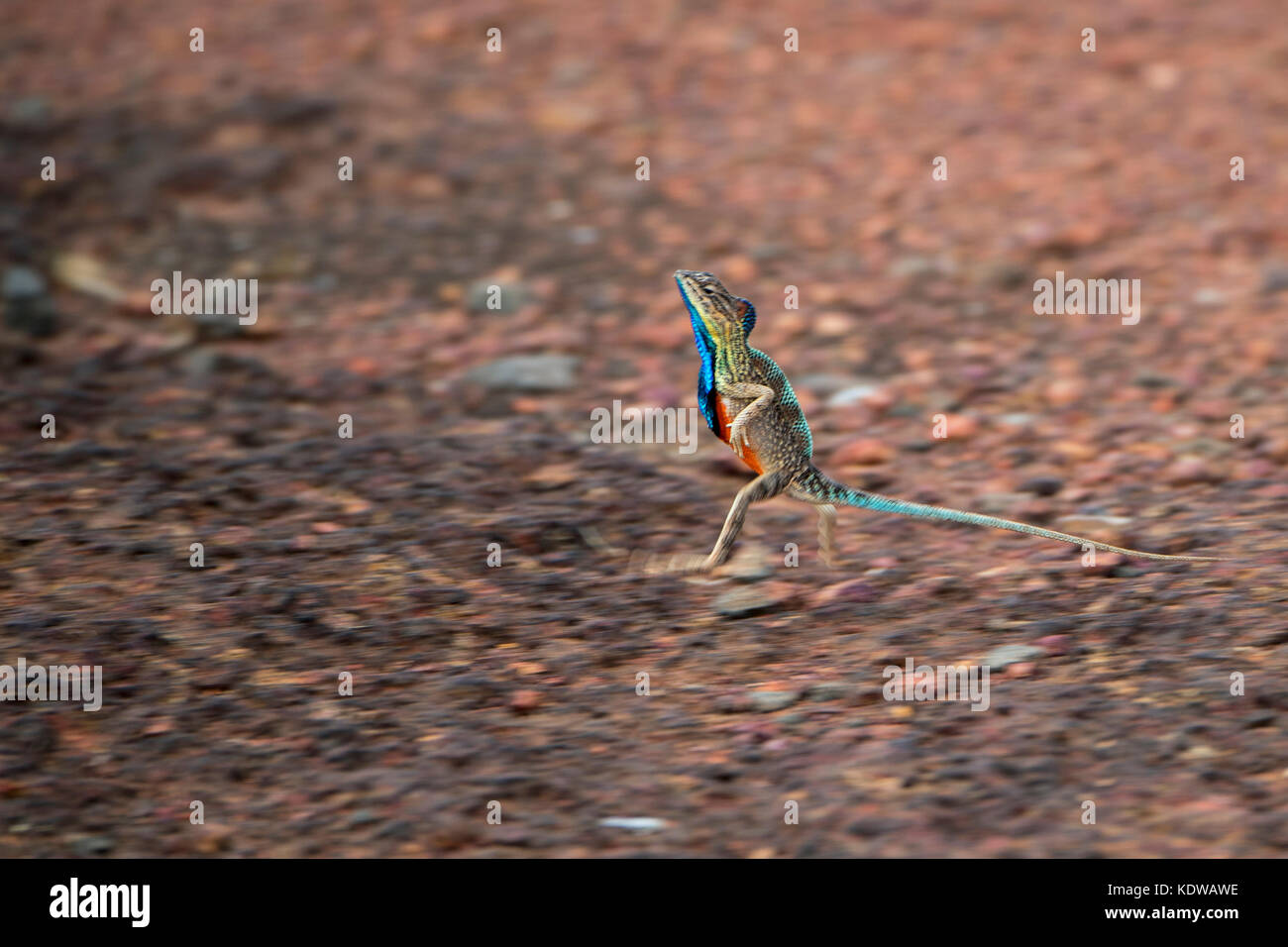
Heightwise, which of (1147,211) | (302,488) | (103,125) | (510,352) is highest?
(103,125)

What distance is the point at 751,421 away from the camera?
4730 mm

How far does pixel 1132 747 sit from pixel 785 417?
1.65 meters

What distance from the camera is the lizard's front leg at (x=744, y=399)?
185 inches

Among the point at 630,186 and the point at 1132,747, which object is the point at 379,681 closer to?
the point at 1132,747

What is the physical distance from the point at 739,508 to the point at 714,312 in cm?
68

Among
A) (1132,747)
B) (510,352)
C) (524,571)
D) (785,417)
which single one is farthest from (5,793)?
(510,352)

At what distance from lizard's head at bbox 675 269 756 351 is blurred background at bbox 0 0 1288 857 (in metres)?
0.85

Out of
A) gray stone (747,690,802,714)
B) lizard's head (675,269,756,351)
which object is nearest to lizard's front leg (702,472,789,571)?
lizard's head (675,269,756,351)

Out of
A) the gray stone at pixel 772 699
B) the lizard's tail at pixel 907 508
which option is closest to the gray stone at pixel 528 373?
the lizard's tail at pixel 907 508

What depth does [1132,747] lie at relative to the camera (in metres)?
3.70

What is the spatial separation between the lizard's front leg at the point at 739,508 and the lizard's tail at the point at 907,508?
77 millimetres

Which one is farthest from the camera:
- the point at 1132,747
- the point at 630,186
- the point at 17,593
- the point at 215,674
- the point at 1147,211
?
the point at 630,186

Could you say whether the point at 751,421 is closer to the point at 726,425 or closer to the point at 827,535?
the point at 726,425

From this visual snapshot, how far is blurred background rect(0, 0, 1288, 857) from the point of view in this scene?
373 cm
